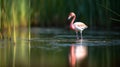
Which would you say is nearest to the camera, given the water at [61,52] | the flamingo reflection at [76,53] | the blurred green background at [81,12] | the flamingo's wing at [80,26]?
the water at [61,52]

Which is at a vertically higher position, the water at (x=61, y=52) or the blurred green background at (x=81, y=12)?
the blurred green background at (x=81, y=12)

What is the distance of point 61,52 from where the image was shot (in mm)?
9914

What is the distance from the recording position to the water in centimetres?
840

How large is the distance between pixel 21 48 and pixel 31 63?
7.29 feet

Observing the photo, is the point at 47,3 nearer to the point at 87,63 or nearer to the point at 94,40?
the point at 94,40

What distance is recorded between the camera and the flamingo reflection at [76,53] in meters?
8.81

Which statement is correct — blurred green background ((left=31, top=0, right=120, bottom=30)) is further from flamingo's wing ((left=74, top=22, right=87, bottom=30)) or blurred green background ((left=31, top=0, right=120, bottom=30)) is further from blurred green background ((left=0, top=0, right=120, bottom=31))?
flamingo's wing ((left=74, top=22, right=87, bottom=30))

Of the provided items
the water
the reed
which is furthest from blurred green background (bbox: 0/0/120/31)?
the water

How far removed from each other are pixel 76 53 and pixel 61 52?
31 cm

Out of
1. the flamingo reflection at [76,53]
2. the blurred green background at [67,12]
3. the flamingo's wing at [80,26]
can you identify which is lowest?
the flamingo reflection at [76,53]

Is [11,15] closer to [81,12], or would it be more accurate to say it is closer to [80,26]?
[80,26]

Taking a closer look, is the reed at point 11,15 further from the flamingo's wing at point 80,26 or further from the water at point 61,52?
the flamingo's wing at point 80,26

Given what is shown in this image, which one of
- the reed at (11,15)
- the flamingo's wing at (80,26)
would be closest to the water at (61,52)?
the reed at (11,15)

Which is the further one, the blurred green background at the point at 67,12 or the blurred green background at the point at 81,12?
the blurred green background at the point at 81,12
